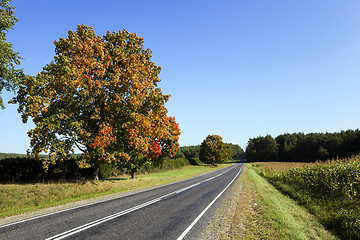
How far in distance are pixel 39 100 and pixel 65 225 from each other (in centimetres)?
944

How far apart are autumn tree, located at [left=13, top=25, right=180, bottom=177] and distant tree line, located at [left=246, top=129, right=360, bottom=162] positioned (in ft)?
184

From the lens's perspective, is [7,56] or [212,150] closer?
[7,56]

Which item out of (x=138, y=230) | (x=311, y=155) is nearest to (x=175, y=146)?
(x=138, y=230)

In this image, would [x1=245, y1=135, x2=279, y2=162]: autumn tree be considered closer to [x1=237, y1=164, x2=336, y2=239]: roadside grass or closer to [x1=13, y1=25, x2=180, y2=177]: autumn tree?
[x1=13, y1=25, x2=180, y2=177]: autumn tree

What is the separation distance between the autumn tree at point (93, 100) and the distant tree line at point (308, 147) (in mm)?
56052

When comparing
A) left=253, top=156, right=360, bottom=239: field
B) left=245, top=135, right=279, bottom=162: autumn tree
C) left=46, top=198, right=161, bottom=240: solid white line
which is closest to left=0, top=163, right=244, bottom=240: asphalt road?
left=46, top=198, right=161, bottom=240: solid white line

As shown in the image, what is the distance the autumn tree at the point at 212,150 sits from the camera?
70.3 meters

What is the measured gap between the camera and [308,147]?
89000 millimetres

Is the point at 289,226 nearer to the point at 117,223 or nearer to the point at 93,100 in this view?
the point at 117,223

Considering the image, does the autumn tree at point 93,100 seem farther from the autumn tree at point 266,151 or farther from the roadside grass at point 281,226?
the autumn tree at point 266,151

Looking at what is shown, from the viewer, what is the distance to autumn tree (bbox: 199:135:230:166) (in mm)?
70312

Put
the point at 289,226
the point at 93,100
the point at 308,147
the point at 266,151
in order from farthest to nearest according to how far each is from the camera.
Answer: the point at 266,151 → the point at 308,147 → the point at 93,100 → the point at 289,226

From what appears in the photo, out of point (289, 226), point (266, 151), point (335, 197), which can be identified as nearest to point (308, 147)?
point (266, 151)

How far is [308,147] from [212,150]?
50.1 metres
